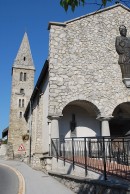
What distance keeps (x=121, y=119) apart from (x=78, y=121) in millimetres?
2819

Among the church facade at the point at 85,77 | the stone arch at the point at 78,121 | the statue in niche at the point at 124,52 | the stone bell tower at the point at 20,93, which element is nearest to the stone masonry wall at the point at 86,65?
the church facade at the point at 85,77

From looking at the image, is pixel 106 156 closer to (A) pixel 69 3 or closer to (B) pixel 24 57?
(A) pixel 69 3

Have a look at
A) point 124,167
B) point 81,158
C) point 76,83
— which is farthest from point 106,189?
point 76,83

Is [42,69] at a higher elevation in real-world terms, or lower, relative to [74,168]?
higher

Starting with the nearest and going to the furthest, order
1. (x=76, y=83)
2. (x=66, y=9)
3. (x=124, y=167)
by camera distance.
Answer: (x=66, y=9) → (x=124, y=167) → (x=76, y=83)

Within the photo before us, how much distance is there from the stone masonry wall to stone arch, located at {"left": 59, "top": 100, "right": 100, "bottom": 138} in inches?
50.1

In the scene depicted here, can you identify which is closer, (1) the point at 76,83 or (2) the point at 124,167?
(2) the point at 124,167

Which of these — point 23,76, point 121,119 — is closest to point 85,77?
point 121,119

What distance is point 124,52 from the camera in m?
16.2

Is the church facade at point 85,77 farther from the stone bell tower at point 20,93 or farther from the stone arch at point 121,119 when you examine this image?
the stone bell tower at point 20,93

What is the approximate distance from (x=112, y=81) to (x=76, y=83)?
229 centimetres

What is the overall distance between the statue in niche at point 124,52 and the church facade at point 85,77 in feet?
0.75

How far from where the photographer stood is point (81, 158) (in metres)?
10.2

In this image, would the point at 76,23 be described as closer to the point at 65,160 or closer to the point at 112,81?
the point at 112,81
